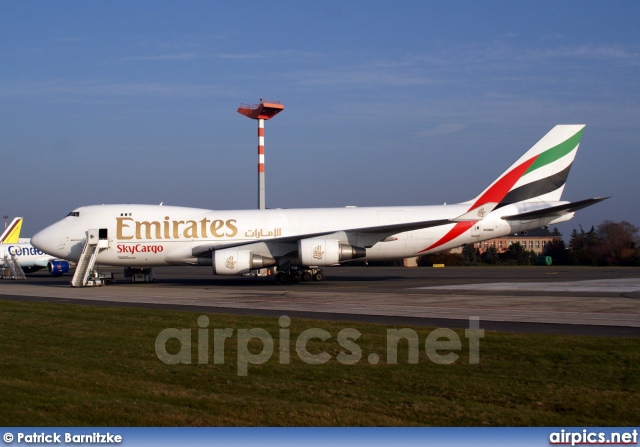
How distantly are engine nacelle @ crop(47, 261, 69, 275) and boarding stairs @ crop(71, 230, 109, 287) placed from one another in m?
17.0

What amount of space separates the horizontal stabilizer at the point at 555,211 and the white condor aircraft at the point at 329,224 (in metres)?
0.08

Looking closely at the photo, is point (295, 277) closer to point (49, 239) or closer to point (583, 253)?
point (49, 239)

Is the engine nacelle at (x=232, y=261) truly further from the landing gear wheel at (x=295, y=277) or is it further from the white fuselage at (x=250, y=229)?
the landing gear wheel at (x=295, y=277)

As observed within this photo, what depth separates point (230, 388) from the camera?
7938 millimetres

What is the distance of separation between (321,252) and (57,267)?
2600 cm

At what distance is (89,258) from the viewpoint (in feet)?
105

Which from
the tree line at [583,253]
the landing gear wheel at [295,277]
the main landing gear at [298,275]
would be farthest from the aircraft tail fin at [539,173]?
the tree line at [583,253]

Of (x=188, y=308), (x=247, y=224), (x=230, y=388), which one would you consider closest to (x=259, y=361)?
(x=230, y=388)

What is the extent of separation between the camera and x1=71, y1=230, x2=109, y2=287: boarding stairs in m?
31.2

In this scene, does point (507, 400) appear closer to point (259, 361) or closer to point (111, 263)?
point (259, 361)

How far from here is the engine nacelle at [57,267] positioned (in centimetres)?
4738

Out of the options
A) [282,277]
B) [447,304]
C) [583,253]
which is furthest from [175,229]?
[583,253]

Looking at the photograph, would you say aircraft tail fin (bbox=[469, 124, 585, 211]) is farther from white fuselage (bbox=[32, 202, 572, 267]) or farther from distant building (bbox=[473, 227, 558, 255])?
distant building (bbox=[473, 227, 558, 255])

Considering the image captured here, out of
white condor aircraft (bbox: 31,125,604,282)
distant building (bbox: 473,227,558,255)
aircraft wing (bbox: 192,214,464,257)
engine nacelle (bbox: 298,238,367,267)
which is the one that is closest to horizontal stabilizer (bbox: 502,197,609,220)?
white condor aircraft (bbox: 31,125,604,282)
